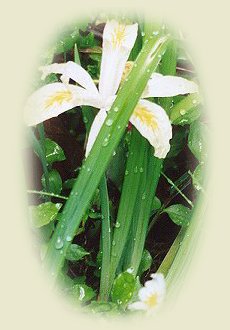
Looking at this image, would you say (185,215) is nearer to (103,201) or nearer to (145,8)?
(103,201)

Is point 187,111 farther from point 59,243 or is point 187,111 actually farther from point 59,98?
point 59,243

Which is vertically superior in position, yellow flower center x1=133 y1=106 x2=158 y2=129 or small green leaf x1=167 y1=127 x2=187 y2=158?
yellow flower center x1=133 y1=106 x2=158 y2=129

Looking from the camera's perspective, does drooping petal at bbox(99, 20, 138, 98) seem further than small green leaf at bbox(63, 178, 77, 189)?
No

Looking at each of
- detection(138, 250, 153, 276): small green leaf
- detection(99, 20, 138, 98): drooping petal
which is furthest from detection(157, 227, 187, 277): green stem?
detection(99, 20, 138, 98): drooping petal

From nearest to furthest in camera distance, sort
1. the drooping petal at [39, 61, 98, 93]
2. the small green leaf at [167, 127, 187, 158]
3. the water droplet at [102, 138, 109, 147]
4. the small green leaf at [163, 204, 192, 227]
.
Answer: the water droplet at [102, 138, 109, 147] → the drooping petal at [39, 61, 98, 93] → the small green leaf at [163, 204, 192, 227] → the small green leaf at [167, 127, 187, 158]

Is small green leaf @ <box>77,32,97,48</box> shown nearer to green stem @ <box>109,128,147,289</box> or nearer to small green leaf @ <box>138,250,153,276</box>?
green stem @ <box>109,128,147,289</box>

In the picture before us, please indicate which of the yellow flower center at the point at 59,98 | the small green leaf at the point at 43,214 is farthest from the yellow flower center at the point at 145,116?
the small green leaf at the point at 43,214

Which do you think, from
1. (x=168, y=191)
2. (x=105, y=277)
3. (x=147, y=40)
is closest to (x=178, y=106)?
(x=147, y=40)
